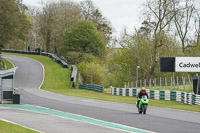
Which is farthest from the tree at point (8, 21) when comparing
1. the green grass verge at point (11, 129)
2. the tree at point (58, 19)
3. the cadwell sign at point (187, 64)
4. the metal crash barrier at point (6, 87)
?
the green grass verge at point (11, 129)

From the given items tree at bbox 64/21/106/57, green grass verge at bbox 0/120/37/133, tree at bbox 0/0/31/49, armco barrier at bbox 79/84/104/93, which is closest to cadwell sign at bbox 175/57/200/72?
armco barrier at bbox 79/84/104/93

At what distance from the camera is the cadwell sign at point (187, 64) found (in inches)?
1746

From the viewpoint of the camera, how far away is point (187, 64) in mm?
44781

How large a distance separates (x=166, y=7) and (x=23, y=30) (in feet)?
65.5

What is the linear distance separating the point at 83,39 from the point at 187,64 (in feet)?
138

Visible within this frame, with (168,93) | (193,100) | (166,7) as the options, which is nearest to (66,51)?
(166,7)


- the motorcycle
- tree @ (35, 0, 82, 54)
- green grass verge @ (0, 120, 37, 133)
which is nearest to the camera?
green grass verge @ (0, 120, 37, 133)

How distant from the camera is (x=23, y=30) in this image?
62062 mm

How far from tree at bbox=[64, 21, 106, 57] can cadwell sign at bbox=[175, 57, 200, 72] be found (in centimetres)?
4109

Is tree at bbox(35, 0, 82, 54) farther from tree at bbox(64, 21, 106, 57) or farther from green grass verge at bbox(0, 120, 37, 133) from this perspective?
green grass verge at bbox(0, 120, 37, 133)

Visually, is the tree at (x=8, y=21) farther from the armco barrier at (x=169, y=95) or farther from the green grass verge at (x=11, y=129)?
the green grass verge at (x=11, y=129)

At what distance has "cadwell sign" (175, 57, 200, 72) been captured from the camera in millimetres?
44344

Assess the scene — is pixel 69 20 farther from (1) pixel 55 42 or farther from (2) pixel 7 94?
(2) pixel 7 94

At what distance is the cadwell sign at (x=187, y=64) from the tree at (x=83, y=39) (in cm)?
4109
